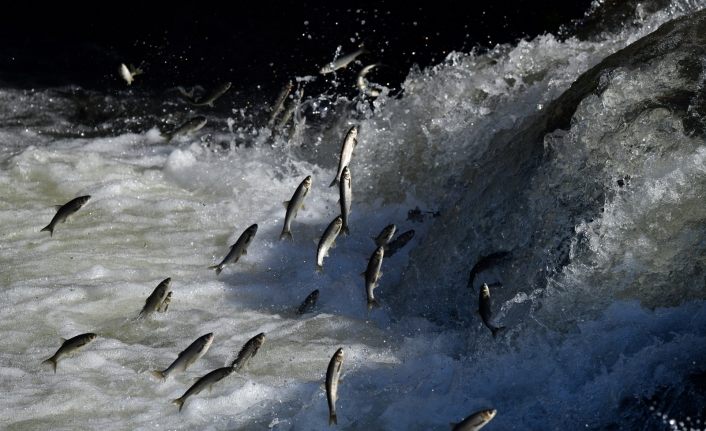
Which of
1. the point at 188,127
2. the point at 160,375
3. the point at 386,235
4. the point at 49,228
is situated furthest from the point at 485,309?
the point at 188,127

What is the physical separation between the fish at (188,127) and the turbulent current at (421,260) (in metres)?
0.17

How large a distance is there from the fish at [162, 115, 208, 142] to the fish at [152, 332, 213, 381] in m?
3.36

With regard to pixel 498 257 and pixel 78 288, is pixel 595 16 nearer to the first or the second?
pixel 498 257

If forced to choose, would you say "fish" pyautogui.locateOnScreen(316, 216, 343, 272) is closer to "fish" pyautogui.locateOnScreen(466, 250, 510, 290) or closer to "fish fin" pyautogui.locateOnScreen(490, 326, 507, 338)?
"fish" pyautogui.locateOnScreen(466, 250, 510, 290)

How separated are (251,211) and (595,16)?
11.7 ft

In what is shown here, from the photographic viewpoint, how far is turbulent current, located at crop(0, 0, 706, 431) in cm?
471

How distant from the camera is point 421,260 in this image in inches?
256

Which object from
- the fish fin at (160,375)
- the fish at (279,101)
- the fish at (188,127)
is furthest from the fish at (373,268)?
the fish at (188,127)

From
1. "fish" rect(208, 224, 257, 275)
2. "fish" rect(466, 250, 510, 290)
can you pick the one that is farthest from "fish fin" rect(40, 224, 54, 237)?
"fish" rect(466, 250, 510, 290)

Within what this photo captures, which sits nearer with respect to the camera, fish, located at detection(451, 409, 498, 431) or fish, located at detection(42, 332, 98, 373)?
fish, located at detection(451, 409, 498, 431)

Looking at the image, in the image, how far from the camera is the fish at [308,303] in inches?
244

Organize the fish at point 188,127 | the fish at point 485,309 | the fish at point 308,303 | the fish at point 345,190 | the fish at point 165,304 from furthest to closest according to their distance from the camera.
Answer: the fish at point 188,127
the fish at point 308,303
the fish at point 165,304
the fish at point 345,190
the fish at point 485,309

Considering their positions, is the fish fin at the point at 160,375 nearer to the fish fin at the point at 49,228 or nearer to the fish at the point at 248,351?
the fish at the point at 248,351

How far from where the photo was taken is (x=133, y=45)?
11.0m
